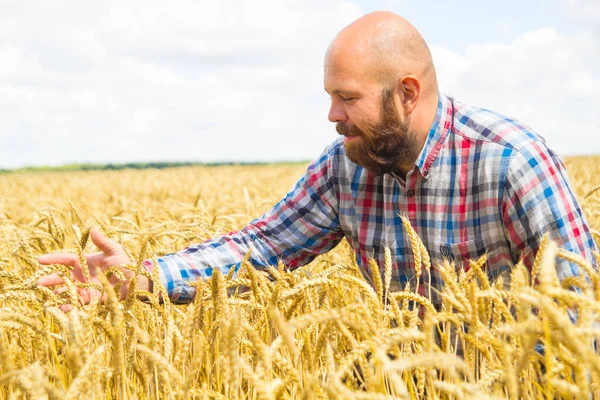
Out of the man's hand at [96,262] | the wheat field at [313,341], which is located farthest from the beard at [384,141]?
the man's hand at [96,262]

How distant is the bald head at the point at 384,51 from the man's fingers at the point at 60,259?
4.17 feet

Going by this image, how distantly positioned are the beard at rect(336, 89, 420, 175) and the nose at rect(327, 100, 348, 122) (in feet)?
0.10

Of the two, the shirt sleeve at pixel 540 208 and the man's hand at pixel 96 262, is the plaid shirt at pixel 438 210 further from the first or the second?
the man's hand at pixel 96 262

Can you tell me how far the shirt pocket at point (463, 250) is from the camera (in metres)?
2.59

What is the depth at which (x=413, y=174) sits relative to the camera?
272 cm

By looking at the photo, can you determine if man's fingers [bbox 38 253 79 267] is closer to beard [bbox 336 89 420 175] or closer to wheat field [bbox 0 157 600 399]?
wheat field [bbox 0 157 600 399]

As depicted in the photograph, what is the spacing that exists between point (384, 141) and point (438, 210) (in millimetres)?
367

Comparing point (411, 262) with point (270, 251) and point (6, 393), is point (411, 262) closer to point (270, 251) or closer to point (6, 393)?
point (270, 251)

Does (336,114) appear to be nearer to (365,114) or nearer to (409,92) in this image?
(365,114)

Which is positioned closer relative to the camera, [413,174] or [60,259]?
[60,259]

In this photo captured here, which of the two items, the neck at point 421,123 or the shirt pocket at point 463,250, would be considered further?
the neck at point 421,123

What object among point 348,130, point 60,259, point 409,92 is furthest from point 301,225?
point 60,259

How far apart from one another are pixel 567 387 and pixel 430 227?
1694 mm

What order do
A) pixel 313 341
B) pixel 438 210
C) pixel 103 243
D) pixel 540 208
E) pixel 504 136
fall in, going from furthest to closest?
pixel 438 210
pixel 504 136
pixel 103 243
pixel 540 208
pixel 313 341
